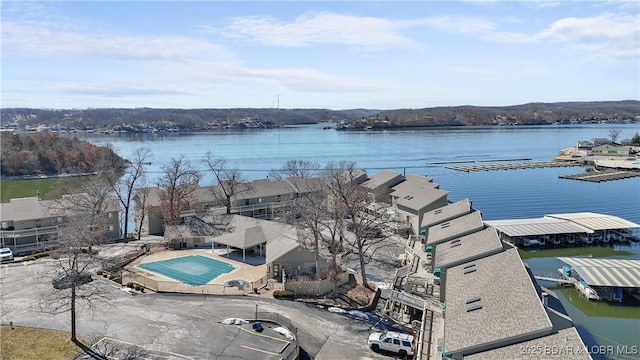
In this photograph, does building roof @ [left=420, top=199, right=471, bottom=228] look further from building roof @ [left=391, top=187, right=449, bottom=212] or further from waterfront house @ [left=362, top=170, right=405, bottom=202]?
waterfront house @ [left=362, top=170, right=405, bottom=202]

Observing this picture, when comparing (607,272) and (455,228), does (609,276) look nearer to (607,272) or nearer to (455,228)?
(607,272)

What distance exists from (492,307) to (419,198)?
26.5 metres

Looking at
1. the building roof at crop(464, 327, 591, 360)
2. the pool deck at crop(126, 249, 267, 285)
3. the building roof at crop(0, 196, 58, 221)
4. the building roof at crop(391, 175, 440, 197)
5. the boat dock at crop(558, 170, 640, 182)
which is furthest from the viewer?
the boat dock at crop(558, 170, 640, 182)

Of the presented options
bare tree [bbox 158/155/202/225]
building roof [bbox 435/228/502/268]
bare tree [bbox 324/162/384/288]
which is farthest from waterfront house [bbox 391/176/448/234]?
bare tree [bbox 158/155/202/225]

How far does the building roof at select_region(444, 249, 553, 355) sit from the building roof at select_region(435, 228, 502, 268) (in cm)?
116

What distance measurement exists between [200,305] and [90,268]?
1158 cm

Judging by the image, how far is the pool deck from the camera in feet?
103

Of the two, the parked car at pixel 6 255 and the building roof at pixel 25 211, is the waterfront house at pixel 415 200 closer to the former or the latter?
the building roof at pixel 25 211

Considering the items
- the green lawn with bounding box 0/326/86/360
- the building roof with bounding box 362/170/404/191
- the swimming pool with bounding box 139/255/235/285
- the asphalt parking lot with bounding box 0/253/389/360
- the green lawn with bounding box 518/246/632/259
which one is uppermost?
the building roof with bounding box 362/170/404/191

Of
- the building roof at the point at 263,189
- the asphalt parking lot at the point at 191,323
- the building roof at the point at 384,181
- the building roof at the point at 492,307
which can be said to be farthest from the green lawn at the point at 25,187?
the building roof at the point at 492,307

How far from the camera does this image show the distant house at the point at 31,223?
37781 mm

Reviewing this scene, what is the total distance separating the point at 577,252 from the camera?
138 ft

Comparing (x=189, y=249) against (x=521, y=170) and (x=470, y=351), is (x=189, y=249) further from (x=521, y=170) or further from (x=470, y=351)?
(x=521, y=170)

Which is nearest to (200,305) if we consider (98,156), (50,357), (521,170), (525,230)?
(50,357)
